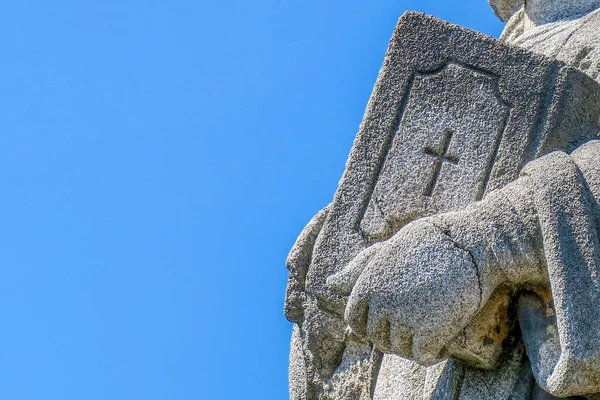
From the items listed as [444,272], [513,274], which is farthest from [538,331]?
[444,272]

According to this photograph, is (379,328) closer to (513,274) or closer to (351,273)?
(351,273)

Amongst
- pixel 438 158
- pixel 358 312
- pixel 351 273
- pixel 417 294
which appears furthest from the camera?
pixel 438 158

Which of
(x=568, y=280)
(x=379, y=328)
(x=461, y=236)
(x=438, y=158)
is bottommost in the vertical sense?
(x=379, y=328)

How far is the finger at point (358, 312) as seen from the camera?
3266 mm

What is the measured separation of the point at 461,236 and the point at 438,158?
541mm

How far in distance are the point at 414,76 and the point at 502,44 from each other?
278 millimetres

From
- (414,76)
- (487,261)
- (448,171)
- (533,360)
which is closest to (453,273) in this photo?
(487,261)

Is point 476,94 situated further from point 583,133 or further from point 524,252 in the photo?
point 524,252

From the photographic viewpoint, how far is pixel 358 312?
3.29 metres

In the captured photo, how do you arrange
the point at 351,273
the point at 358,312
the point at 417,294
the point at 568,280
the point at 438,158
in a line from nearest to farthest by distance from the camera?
1. the point at 568,280
2. the point at 417,294
3. the point at 358,312
4. the point at 351,273
5. the point at 438,158

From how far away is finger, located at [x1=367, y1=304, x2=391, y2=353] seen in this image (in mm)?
3236

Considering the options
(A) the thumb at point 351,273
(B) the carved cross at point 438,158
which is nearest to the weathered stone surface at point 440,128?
(B) the carved cross at point 438,158

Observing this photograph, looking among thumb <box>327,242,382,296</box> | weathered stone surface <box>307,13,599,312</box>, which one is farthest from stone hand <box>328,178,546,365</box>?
weathered stone surface <box>307,13,599,312</box>

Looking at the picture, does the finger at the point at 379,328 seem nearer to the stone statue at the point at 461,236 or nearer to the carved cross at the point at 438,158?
the stone statue at the point at 461,236
